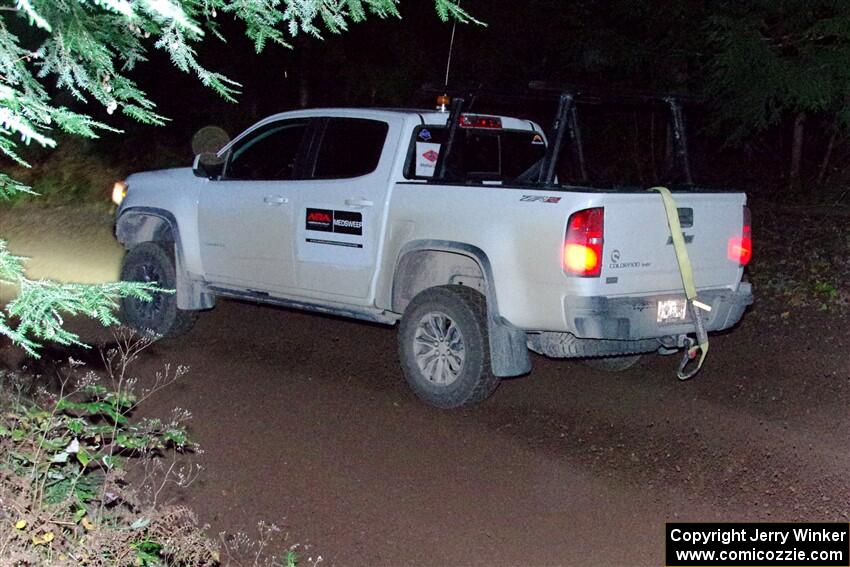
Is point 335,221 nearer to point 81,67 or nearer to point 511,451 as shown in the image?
point 511,451

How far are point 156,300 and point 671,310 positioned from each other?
4.55 meters

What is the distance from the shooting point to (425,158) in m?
7.87

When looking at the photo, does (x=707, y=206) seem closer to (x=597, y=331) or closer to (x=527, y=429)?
(x=597, y=331)

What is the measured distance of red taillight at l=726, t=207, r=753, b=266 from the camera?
746 cm

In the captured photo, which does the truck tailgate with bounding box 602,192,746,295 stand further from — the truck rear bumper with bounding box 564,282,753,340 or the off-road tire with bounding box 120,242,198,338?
the off-road tire with bounding box 120,242,198,338

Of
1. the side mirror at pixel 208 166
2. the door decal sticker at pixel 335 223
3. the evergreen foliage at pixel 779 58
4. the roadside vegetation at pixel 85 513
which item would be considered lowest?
the roadside vegetation at pixel 85 513

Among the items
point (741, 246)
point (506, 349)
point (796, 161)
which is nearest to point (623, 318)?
point (506, 349)

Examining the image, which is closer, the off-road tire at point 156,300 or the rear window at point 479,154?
the rear window at point 479,154

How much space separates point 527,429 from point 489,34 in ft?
36.0

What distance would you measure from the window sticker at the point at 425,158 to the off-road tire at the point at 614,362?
1.96 metres

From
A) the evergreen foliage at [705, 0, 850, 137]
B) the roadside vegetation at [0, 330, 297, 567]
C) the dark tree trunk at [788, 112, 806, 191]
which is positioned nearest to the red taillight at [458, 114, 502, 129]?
the roadside vegetation at [0, 330, 297, 567]

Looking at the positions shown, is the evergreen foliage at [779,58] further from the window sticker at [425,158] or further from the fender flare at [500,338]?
the fender flare at [500,338]

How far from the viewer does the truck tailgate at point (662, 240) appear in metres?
6.62

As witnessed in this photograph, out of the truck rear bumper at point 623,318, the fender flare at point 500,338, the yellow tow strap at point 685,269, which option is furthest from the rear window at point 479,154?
the truck rear bumper at point 623,318
